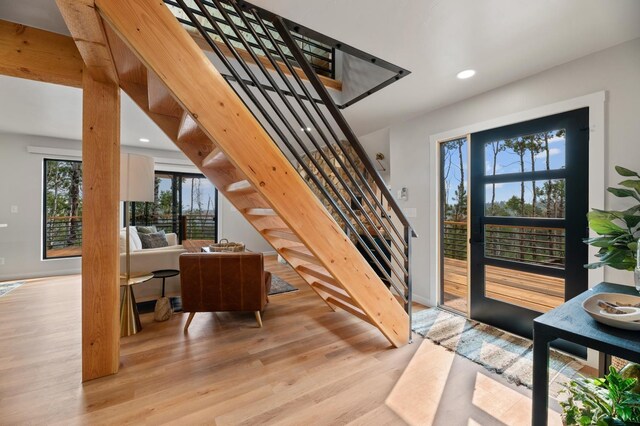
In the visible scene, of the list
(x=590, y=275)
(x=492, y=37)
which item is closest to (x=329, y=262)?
(x=492, y=37)

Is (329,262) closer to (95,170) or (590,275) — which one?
(95,170)

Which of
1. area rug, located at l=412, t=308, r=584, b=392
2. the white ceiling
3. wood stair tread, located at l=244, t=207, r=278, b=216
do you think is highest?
the white ceiling

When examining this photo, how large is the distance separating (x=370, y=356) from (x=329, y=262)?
938mm

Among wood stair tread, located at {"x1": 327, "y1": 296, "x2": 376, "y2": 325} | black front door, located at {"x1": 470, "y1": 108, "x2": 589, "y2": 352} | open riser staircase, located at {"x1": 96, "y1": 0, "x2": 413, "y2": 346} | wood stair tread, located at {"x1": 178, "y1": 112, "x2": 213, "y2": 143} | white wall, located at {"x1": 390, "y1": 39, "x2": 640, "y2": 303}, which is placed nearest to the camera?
open riser staircase, located at {"x1": 96, "y1": 0, "x2": 413, "y2": 346}

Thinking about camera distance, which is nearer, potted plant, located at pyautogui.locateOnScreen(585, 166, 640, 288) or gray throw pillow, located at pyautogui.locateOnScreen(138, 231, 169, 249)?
potted plant, located at pyautogui.locateOnScreen(585, 166, 640, 288)

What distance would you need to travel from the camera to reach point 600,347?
2.91ft

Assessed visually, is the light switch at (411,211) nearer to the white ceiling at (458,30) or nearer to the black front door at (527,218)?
the black front door at (527,218)

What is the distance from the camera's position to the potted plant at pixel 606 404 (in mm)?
897

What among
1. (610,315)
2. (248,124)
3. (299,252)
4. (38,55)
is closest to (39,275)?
(38,55)

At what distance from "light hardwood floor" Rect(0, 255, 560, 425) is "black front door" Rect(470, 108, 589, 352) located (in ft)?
2.98

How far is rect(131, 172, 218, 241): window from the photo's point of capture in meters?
5.80

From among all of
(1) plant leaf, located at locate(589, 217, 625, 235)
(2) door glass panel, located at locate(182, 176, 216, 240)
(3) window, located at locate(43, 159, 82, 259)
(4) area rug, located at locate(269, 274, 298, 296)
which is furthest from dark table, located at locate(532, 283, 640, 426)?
(3) window, located at locate(43, 159, 82, 259)

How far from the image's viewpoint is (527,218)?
251 centimetres

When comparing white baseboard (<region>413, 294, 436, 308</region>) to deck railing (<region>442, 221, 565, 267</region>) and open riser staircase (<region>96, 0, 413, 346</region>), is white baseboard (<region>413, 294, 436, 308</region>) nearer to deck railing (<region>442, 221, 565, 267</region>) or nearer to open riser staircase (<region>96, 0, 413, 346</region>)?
deck railing (<region>442, 221, 565, 267</region>)
